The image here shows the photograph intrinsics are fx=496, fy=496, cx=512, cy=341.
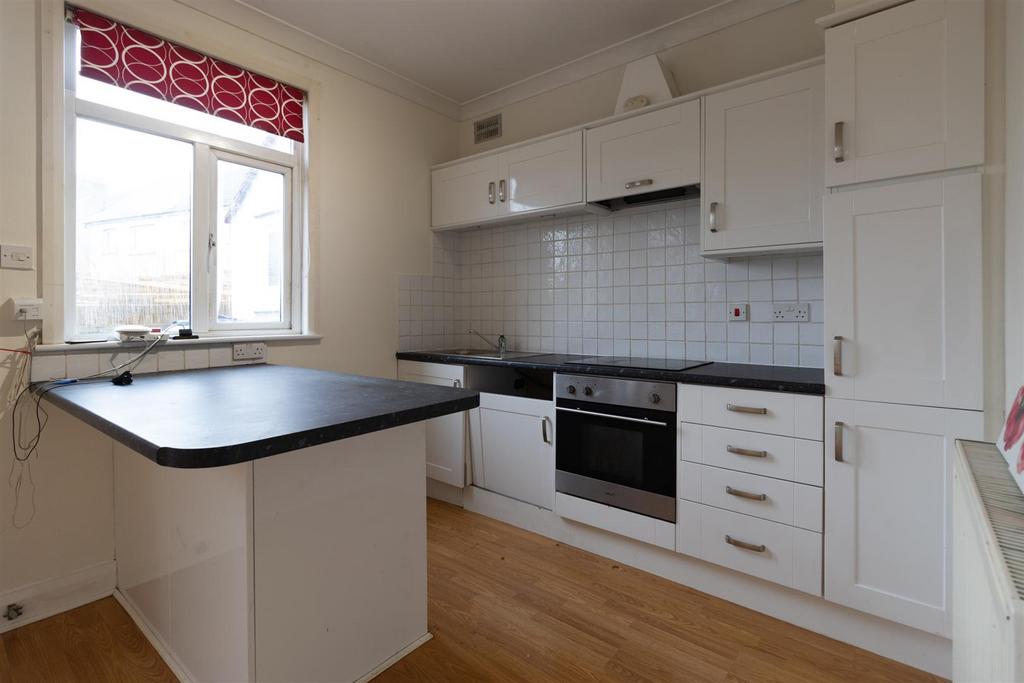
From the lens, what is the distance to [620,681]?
1588mm

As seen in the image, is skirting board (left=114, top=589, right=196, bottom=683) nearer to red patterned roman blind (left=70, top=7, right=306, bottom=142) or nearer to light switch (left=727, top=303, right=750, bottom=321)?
red patterned roman blind (left=70, top=7, right=306, bottom=142)

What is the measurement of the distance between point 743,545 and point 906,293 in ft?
3.57

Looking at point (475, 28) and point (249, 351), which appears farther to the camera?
point (475, 28)

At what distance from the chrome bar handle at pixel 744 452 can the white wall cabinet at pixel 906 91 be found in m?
1.02

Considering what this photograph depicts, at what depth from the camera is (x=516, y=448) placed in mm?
2729

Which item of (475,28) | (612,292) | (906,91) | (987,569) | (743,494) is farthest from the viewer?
(612,292)

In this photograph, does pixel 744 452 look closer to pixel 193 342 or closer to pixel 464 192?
pixel 464 192

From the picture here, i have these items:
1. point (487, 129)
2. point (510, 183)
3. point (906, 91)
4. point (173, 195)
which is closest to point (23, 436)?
point (173, 195)

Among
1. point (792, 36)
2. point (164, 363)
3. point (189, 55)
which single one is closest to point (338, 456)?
point (164, 363)

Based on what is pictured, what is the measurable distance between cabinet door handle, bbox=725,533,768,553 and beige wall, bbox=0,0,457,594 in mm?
2178

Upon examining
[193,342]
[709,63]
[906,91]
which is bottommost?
[193,342]

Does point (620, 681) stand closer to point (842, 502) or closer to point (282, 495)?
point (842, 502)

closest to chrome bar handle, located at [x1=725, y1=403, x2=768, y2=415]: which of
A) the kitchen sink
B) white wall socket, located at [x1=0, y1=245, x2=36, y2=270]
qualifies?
the kitchen sink

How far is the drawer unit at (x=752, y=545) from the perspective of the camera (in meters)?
1.83
